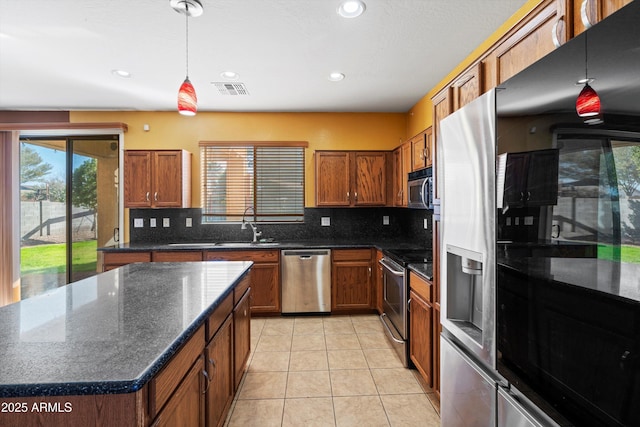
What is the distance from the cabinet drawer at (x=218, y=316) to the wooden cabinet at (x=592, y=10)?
1855 mm

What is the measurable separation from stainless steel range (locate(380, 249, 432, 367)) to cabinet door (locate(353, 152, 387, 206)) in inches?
41.1

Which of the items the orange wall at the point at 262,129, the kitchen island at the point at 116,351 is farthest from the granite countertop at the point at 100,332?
the orange wall at the point at 262,129

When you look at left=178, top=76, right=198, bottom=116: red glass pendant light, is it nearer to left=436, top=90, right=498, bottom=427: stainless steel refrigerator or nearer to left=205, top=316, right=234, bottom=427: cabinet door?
left=205, top=316, right=234, bottom=427: cabinet door

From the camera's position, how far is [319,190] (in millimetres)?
4047

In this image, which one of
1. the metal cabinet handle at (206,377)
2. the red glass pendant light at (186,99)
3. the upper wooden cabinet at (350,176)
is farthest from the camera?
the upper wooden cabinet at (350,176)

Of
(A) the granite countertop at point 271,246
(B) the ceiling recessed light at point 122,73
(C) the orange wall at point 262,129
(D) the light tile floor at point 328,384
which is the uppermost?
(B) the ceiling recessed light at point 122,73

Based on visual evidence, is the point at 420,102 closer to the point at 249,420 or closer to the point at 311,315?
the point at 311,315

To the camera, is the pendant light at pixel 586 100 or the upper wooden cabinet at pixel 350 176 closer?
the pendant light at pixel 586 100

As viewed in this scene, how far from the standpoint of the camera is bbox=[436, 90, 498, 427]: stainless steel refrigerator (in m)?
1.15

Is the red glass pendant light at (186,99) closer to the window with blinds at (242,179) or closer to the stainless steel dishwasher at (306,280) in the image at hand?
the stainless steel dishwasher at (306,280)

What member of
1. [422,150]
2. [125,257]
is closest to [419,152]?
[422,150]

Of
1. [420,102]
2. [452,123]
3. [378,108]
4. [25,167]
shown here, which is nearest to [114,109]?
[25,167]

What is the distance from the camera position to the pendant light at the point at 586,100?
27.0 inches

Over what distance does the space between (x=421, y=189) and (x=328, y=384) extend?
1.78 m
